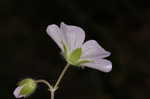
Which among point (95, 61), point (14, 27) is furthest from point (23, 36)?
point (95, 61)

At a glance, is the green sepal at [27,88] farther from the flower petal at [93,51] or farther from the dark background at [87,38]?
the dark background at [87,38]

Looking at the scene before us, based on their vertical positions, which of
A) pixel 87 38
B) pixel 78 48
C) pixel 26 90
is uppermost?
pixel 78 48

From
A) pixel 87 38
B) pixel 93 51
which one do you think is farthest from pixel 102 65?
pixel 87 38

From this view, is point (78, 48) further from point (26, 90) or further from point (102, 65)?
point (26, 90)

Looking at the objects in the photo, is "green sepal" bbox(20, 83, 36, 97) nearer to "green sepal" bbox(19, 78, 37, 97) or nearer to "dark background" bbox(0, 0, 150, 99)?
"green sepal" bbox(19, 78, 37, 97)

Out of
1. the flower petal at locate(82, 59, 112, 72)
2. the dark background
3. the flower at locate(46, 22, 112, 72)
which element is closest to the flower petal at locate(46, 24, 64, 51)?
the flower at locate(46, 22, 112, 72)

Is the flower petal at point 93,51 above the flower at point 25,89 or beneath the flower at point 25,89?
above

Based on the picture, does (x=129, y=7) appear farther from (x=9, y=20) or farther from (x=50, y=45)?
(x=9, y=20)

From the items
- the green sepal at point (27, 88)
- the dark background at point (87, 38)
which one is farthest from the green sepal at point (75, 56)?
the dark background at point (87, 38)
